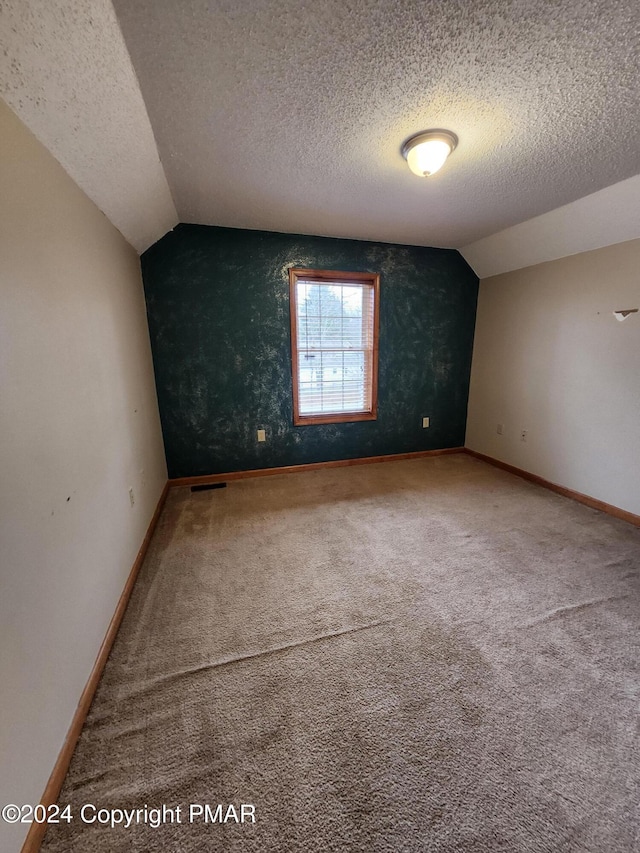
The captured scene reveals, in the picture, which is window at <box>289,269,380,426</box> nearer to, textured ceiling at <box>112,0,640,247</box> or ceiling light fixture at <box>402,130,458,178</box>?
textured ceiling at <box>112,0,640,247</box>

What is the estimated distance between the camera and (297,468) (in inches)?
136

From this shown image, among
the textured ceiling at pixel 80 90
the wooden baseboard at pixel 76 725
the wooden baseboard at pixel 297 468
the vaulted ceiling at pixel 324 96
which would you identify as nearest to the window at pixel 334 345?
the wooden baseboard at pixel 297 468

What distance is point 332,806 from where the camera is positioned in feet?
3.02

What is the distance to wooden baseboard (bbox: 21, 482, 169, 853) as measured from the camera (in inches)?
Result: 33.4

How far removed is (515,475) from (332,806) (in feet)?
10.6

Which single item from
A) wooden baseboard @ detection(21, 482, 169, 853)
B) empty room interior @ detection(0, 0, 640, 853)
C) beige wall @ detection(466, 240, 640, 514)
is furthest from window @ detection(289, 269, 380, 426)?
wooden baseboard @ detection(21, 482, 169, 853)

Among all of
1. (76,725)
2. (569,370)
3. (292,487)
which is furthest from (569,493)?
Result: (76,725)

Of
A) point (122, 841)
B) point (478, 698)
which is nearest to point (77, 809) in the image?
point (122, 841)

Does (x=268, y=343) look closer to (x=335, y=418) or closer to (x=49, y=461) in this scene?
(x=335, y=418)

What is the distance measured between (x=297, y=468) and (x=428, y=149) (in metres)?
2.75

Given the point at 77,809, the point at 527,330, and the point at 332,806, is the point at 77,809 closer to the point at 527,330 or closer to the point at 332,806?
the point at 332,806

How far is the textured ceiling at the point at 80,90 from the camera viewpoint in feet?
2.92

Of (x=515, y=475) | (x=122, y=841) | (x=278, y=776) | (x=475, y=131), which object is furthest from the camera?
(x=515, y=475)

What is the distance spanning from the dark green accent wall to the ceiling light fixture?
5.07ft
